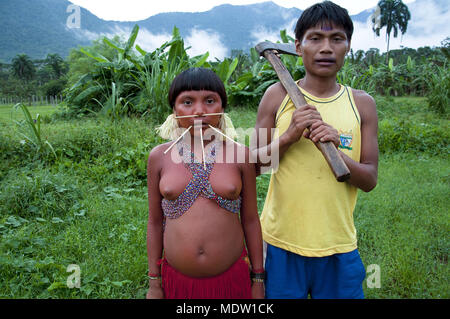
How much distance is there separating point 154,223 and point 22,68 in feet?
180

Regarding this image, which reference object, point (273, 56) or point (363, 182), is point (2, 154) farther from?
point (363, 182)

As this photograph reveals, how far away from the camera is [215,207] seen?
136cm

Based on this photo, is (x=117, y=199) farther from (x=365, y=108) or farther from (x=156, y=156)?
(x=365, y=108)

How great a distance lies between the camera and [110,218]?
306 centimetres

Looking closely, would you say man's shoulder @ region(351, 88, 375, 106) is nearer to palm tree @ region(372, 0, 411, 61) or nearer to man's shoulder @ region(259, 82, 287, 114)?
man's shoulder @ region(259, 82, 287, 114)

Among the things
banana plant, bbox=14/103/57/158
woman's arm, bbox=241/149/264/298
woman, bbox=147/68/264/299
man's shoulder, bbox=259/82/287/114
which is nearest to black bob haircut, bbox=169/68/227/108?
woman, bbox=147/68/264/299

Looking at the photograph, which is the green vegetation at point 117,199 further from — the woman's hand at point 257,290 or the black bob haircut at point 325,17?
the black bob haircut at point 325,17

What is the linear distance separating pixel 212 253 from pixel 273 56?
0.94 m

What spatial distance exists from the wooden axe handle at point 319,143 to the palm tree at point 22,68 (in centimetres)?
5366

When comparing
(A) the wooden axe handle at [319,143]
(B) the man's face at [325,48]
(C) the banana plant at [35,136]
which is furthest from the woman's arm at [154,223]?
(C) the banana plant at [35,136]

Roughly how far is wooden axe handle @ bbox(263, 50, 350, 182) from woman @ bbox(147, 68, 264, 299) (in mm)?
280

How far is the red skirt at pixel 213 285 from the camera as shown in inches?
53.6

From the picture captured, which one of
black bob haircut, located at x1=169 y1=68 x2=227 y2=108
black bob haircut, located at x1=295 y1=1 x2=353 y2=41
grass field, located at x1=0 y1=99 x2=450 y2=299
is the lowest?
grass field, located at x1=0 y1=99 x2=450 y2=299

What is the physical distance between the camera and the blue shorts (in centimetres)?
136
